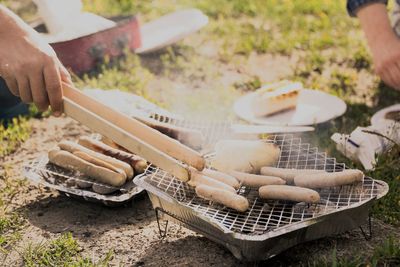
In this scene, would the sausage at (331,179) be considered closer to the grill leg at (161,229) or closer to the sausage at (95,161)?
the grill leg at (161,229)

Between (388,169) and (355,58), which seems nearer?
(388,169)

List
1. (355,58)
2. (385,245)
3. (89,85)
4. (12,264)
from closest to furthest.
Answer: (385,245) → (12,264) → (89,85) → (355,58)

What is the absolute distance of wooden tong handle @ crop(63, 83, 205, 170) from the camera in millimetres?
4164

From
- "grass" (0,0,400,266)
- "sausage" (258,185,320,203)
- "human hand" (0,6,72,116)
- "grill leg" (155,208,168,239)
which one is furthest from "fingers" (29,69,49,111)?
"sausage" (258,185,320,203)

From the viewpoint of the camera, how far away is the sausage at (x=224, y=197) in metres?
4.03

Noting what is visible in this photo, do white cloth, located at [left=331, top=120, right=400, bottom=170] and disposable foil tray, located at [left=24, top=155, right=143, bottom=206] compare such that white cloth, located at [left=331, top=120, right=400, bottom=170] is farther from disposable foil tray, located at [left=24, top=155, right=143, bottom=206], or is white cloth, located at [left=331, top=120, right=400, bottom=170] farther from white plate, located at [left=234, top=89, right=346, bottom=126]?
disposable foil tray, located at [left=24, top=155, right=143, bottom=206]

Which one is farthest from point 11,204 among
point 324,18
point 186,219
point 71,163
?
point 324,18

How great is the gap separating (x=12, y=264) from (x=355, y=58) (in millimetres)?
5115

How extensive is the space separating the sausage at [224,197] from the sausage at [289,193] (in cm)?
16

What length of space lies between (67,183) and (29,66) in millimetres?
1242

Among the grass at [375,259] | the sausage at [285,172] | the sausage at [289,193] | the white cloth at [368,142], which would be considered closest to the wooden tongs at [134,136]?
the sausage at [289,193]

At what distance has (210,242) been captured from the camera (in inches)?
176

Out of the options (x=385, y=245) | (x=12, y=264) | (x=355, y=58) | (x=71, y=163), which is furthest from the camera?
(x=355, y=58)

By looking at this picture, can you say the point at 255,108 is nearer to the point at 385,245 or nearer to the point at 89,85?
the point at 89,85
